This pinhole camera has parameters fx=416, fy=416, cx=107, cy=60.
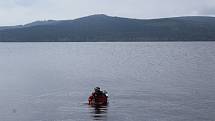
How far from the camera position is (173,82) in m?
80.6

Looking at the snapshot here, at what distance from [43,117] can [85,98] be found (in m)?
15.4

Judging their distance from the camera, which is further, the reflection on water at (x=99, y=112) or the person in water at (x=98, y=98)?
the person in water at (x=98, y=98)

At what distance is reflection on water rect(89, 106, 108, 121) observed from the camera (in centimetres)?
4649

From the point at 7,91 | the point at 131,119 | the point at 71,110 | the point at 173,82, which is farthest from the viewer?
the point at 173,82

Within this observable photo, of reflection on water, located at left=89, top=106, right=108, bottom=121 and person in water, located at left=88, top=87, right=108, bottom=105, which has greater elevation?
person in water, located at left=88, top=87, right=108, bottom=105

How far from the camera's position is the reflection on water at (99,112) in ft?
153

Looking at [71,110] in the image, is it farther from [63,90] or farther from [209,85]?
[209,85]

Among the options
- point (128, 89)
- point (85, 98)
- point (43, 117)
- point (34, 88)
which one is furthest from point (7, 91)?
point (43, 117)

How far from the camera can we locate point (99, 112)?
5038 centimetres

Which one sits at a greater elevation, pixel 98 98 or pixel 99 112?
pixel 98 98

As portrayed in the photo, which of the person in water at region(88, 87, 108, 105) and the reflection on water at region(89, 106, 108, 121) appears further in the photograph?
the person in water at region(88, 87, 108, 105)

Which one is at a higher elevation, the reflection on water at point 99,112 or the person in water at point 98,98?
the person in water at point 98,98

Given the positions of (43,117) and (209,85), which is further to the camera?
(209,85)

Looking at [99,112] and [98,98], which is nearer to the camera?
[99,112]
